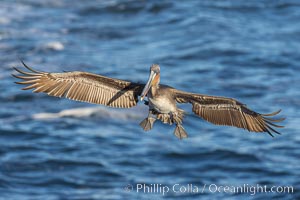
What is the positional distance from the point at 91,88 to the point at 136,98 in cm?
79

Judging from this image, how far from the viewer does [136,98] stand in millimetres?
13031

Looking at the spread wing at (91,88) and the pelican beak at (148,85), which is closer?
the pelican beak at (148,85)

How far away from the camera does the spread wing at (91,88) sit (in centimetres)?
1277

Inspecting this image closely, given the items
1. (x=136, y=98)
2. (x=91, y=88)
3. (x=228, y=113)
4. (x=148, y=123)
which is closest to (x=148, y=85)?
(x=148, y=123)

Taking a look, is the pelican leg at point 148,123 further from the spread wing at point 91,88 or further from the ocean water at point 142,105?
the ocean water at point 142,105

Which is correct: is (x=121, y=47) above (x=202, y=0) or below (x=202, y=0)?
below

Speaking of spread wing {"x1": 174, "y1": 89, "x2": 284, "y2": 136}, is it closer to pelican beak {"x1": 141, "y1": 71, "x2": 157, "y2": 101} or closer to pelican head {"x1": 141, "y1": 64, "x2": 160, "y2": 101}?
pelican head {"x1": 141, "y1": 64, "x2": 160, "y2": 101}

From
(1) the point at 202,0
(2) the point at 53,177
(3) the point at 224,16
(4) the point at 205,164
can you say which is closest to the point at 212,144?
(4) the point at 205,164

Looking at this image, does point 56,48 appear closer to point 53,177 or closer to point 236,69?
point 236,69

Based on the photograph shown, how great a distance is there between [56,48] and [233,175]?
10692mm

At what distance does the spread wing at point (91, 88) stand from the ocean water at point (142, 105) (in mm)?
Answer: 6824

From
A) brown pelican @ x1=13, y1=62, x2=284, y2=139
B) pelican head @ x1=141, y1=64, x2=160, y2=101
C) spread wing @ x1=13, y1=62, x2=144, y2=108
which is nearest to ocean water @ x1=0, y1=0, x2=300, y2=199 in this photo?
brown pelican @ x1=13, y1=62, x2=284, y2=139

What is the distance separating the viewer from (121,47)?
1129 inches

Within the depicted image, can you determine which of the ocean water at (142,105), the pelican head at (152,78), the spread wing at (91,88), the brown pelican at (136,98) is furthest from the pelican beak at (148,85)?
the ocean water at (142,105)
